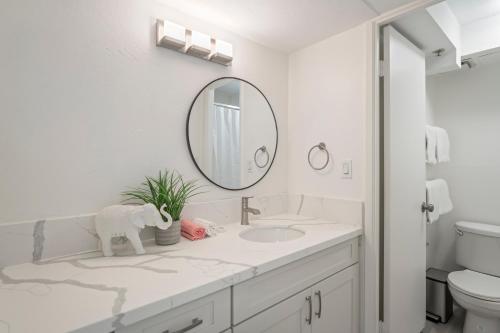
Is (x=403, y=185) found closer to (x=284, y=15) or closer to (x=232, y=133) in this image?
(x=232, y=133)

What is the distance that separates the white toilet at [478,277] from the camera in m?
1.67

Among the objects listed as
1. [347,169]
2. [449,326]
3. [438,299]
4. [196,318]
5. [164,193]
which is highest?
[347,169]

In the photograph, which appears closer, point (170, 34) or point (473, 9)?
point (170, 34)

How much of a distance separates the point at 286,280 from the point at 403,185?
1.00 m

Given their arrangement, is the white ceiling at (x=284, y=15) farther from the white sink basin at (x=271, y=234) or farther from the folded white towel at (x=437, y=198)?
the folded white towel at (x=437, y=198)

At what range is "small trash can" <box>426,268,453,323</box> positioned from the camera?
79.7 inches

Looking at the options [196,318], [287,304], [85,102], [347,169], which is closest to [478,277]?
[347,169]

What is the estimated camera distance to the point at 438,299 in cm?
205

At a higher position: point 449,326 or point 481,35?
point 481,35

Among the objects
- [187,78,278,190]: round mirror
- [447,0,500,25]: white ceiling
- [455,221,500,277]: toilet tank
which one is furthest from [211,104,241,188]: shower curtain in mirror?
[455,221,500,277]: toilet tank

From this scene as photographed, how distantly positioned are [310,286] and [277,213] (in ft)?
2.23

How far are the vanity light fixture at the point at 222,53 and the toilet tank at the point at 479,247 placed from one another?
2279 mm

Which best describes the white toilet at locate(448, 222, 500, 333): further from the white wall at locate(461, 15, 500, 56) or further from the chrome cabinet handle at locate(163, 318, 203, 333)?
the chrome cabinet handle at locate(163, 318, 203, 333)

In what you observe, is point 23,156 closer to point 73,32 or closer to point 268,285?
point 73,32
